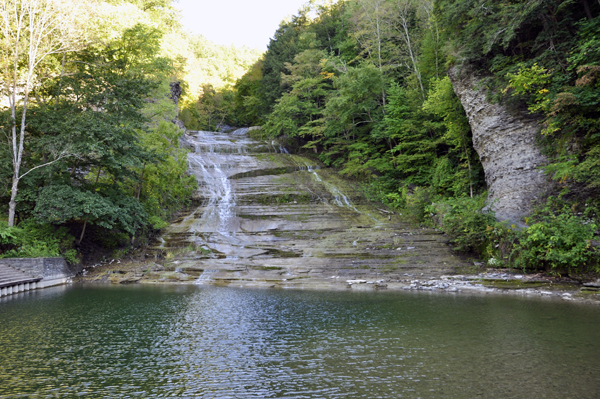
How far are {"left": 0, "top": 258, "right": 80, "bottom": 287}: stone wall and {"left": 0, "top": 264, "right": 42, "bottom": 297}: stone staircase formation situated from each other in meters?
0.25

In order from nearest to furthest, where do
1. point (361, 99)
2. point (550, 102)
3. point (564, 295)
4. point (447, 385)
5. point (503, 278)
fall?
point (447, 385) → point (564, 295) → point (503, 278) → point (550, 102) → point (361, 99)

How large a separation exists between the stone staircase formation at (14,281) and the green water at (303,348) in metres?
2.45

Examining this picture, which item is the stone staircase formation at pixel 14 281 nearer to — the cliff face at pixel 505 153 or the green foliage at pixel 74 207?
the green foliage at pixel 74 207

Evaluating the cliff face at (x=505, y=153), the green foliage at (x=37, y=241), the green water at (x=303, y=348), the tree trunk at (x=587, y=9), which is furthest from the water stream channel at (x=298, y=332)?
the tree trunk at (x=587, y=9)

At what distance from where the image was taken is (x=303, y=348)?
6.62 metres

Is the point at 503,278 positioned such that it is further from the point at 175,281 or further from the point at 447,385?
the point at 175,281

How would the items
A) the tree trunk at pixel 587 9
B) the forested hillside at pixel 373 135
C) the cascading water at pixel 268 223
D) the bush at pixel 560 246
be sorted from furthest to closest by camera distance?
the cascading water at pixel 268 223, the tree trunk at pixel 587 9, the forested hillside at pixel 373 135, the bush at pixel 560 246

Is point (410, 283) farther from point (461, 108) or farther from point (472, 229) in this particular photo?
point (461, 108)

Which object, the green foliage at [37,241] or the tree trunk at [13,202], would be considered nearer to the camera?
the green foliage at [37,241]

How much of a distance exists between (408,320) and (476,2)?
14738 millimetres

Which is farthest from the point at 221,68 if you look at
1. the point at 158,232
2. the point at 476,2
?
the point at 476,2

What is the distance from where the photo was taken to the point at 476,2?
16.3m

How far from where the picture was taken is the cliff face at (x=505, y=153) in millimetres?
14586

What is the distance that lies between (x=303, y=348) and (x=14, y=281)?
459 inches
